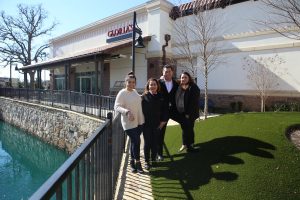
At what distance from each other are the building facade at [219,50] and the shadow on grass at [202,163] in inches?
373

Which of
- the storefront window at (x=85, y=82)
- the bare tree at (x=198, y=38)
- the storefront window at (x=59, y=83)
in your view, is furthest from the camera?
the storefront window at (x=59, y=83)

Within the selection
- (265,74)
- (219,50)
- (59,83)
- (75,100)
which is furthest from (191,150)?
(59,83)

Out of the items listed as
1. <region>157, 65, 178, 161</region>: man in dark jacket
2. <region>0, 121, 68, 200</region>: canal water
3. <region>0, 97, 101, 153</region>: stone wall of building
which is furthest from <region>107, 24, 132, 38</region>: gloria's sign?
<region>157, 65, 178, 161</region>: man in dark jacket

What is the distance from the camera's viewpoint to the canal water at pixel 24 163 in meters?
9.73

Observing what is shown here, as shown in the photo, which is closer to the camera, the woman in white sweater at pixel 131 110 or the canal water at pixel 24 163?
the woman in white sweater at pixel 131 110

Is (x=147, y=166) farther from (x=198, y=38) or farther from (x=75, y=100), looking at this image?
(x=198, y=38)

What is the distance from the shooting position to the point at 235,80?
1568 centimetres

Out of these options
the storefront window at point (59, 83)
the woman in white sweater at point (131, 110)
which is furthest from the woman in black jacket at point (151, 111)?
the storefront window at point (59, 83)

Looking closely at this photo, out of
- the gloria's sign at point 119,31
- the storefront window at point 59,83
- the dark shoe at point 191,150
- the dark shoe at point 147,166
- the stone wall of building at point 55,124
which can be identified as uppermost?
the gloria's sign at point 119,31

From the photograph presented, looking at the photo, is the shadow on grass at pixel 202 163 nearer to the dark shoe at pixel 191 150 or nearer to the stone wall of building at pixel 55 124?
the dark shoe at pixel 191 150

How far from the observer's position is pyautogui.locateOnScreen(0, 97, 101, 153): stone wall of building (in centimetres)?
1302

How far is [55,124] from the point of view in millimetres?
15727

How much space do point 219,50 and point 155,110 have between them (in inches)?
474

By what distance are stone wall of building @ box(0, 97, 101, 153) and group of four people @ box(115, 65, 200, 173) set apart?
6.35m
